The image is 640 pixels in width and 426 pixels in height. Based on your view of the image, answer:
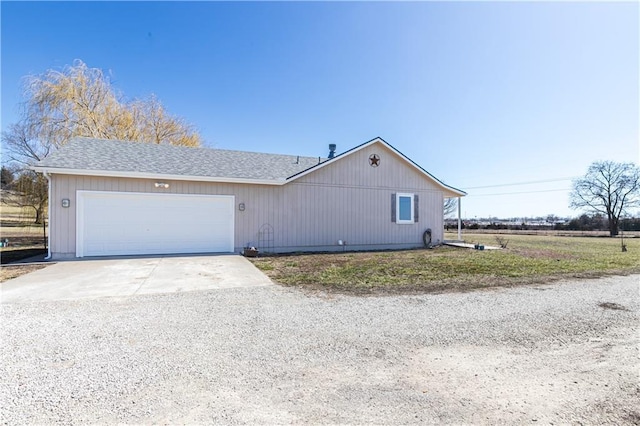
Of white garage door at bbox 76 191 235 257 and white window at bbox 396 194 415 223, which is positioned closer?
white garage door at bbox 76 191 235 257

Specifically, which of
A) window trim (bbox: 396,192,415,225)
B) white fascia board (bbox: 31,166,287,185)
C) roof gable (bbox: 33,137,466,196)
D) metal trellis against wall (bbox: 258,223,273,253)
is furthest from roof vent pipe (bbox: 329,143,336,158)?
metal trellis against wall (bbox: 258,223,273,253)

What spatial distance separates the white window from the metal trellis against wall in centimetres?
564

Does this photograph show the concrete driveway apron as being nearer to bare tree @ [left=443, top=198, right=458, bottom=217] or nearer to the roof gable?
the roof gable

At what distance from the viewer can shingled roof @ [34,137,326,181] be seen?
9.48 m

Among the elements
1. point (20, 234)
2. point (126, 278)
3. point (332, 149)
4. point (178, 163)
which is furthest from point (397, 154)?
point (20, 234)

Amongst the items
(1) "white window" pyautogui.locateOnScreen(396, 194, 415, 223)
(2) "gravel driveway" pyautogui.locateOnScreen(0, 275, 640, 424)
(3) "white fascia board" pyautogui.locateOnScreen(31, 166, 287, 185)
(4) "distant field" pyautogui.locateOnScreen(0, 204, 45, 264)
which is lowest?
(2) "gravel driveway" pyautogui.locateOnScreen(0, 275, 640, 424)

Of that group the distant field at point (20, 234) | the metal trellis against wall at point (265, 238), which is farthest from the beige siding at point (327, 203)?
the distant field at point (20, 234)

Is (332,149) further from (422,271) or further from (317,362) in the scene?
(317,362)

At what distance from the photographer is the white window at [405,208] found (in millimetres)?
13594

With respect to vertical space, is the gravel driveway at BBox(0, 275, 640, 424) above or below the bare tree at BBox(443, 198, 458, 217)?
below

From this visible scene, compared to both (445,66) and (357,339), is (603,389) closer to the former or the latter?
(357,339)

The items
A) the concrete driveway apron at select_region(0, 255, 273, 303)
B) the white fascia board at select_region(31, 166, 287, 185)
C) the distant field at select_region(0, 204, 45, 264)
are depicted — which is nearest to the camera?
the concrete driveway apron at select_region(0, 255, 273, 303)

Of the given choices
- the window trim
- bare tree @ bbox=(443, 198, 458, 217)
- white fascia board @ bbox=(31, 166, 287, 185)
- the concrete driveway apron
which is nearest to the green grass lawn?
the concrete driveway apron

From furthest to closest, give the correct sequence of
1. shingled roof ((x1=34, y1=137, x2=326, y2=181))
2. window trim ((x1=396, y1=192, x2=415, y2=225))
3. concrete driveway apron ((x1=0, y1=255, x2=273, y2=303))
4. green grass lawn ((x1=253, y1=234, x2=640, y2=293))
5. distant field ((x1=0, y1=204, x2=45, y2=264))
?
window trim ((x1=396, y1=192, x2=415, y2=225))
distant field ((x1=0, y1=204, x2=45, y2=264))
shingled roof ((x1=34, y1=137, x2=326, y2=181))
green grass lawn ((x1=253, y1=234, x2=640, y2=293))
concrete driveway apron ((x1=0, y1=255, x2=273, y2=303))
